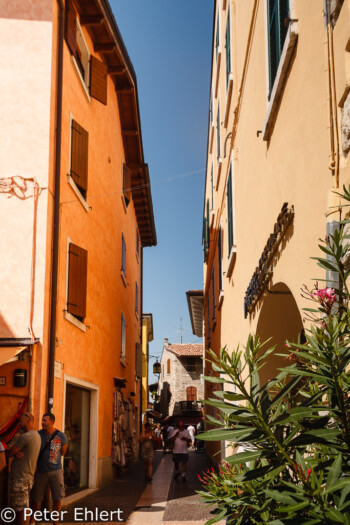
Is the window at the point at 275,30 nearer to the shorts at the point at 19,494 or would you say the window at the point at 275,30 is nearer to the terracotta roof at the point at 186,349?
the shorts at the point at 19,494

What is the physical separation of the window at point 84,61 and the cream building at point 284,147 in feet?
13.4

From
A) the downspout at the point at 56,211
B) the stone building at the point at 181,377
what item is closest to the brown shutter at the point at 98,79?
the downspout at the point at 56,211

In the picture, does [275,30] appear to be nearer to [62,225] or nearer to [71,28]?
[62,225]

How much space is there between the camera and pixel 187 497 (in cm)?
1263

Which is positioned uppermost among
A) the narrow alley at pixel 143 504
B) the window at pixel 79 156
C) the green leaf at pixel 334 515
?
the window at pixel 79 156

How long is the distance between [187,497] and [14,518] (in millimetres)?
5276

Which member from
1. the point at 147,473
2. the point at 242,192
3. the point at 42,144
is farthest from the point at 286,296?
the point at 147,473

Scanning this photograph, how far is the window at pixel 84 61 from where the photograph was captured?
494 inches

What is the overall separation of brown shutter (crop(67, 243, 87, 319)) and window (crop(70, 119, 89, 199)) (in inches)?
55.1

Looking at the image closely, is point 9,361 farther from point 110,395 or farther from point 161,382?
point 161,382

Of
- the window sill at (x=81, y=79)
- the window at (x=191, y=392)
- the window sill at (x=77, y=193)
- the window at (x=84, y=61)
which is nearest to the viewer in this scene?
the window sill at (x=77, y=193)

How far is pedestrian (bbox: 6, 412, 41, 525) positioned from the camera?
7965mm

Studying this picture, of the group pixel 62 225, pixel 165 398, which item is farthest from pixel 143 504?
pixel 165 398

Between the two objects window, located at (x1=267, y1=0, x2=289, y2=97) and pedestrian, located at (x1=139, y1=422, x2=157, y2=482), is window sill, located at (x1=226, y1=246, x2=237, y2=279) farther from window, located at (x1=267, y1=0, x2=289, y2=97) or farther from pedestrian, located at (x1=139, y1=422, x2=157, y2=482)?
pedestrian, located at (x1=139, y1=422, x2=157, y2=482)
